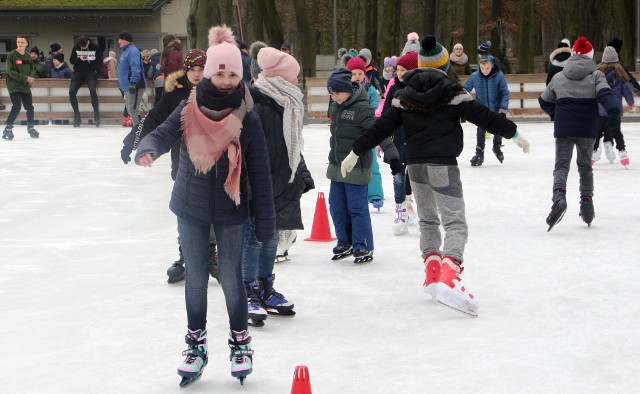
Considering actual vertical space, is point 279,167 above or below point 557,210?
above

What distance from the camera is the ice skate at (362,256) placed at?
862 centimetres

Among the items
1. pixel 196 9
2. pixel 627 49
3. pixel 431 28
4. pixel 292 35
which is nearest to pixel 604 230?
pixel 196 9

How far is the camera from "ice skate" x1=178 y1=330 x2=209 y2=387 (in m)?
5.27

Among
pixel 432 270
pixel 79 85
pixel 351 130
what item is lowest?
pixel 432 270

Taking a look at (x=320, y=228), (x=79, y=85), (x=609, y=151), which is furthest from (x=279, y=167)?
(x=79, y=85)

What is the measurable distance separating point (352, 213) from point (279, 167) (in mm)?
1785

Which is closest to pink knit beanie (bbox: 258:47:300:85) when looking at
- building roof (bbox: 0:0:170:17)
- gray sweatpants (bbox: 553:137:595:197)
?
gray sweatpants (bbox: 553:137:595:197)

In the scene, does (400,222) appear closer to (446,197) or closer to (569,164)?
(569,164)

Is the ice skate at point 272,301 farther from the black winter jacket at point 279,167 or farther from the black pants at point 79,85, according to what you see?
the black pants at point 79,85

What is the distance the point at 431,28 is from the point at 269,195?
38601 millimetres

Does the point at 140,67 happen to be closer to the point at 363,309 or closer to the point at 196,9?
the point at 196,9

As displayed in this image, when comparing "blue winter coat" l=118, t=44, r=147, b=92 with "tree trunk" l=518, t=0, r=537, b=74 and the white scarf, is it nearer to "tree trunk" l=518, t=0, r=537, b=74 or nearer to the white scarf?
the white scarf

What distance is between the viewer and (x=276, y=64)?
22.3 ft

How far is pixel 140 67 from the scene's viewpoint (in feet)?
65.8
